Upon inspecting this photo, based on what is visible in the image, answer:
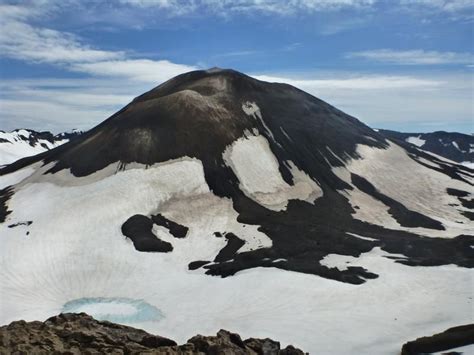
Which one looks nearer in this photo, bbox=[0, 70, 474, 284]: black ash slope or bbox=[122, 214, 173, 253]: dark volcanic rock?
bbox=[0, 70, 474, 284]: black ash slope

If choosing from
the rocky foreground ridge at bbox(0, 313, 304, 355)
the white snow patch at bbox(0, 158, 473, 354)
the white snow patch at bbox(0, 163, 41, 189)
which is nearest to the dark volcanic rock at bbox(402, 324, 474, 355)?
the white snow patch at bbox(0, 158, 473, 354)

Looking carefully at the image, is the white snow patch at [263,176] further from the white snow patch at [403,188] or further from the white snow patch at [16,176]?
the white snow patch at [16,176]

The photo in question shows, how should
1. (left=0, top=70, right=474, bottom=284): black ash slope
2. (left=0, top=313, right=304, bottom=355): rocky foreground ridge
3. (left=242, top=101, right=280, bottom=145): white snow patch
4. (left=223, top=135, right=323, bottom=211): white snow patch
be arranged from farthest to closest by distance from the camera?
(left=242, top=101, right=280, bottom=145): white snow patch < (left=223, top=135, right=323, bottom=211): white snow patch < (left=0, top=70, right=474, bottom=284): black ash slope < (left=0, top=313, right=304, bottom=355): rocky foreground ridge

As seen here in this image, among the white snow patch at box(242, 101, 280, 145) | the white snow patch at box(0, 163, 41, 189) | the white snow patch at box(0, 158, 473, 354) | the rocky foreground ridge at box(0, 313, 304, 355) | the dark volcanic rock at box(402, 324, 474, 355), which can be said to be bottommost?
the white snow patch at box(0, 158, 473, 354)

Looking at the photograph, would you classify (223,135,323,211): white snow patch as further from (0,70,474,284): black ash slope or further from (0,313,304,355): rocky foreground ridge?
(0,313,304,355): rocky foreground ridge

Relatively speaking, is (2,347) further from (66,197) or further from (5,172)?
(5,172)

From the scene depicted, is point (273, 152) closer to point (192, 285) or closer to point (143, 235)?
point (143, 235)

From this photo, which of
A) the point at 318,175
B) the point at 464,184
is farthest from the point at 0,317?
the point at 464,184
